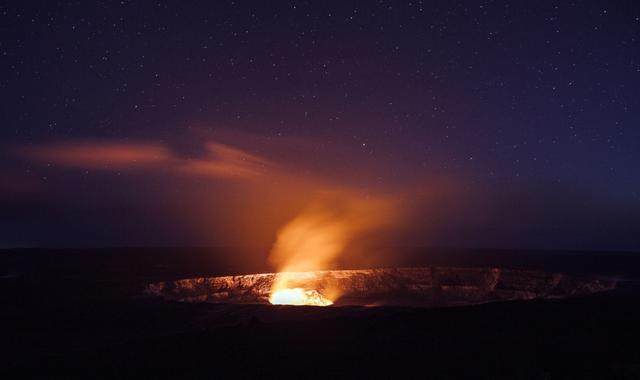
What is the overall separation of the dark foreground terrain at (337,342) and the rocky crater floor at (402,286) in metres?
10.8

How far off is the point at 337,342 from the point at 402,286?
87.9 feet

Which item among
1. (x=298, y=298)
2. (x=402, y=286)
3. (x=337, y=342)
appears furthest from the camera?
(x=402, y=286)

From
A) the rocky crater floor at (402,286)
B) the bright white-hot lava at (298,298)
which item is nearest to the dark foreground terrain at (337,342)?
the rocky crater floor at (402,286)

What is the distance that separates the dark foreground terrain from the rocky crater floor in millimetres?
10781

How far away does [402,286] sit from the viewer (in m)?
36.8

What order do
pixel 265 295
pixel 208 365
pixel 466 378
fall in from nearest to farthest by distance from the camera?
pixel 466 378
pixel 208 365
pixel 265 295

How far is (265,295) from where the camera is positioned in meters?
32.2

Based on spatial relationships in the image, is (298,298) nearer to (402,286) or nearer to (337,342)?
(402,286)

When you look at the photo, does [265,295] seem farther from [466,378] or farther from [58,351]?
[466,378]

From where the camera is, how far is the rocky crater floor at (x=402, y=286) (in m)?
29.5

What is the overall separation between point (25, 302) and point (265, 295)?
15406 millimetres

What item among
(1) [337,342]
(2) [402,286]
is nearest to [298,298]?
(2) [402,286]

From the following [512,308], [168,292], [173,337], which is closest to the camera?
[173,337]

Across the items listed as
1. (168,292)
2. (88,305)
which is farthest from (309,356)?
(168,292)
